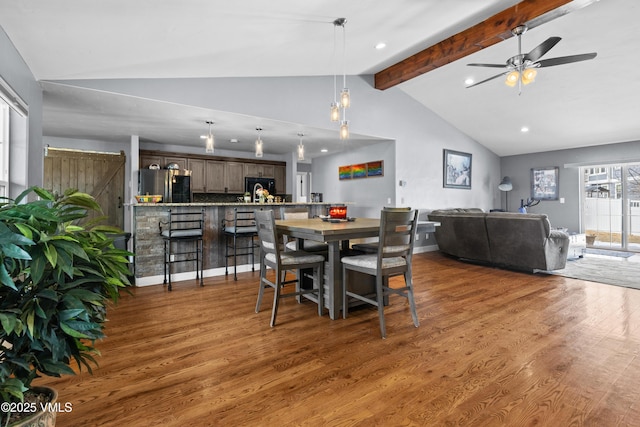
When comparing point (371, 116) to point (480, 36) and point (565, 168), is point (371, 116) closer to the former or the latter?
point (480, 36)

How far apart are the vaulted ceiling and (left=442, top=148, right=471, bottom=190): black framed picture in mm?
815

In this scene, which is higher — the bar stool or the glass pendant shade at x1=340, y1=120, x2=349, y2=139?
the glass pendant shade at x1=340, y1=120, x2=349, y2=139

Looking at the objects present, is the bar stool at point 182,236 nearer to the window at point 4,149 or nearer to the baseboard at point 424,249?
the window at point 4,149

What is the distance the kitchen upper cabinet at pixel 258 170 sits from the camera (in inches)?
301

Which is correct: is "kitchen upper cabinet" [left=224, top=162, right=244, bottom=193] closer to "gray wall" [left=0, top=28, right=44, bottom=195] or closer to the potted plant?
"gray wall" [left=0, top=28, right=44, bottom=195]

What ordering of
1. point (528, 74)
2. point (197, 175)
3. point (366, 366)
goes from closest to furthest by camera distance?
point (366, 366) → point (528, 74) → point (197, 175)

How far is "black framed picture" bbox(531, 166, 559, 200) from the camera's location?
25.5 feet

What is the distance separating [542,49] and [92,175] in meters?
7.28

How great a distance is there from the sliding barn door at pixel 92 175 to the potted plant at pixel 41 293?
5665mm

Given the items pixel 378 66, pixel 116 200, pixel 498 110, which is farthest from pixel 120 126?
pixel 498 110

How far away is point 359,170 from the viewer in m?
7.10

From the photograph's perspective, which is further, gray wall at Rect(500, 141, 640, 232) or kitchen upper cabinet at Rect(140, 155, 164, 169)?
gray wall at Rect(500, 141, 640, 232)

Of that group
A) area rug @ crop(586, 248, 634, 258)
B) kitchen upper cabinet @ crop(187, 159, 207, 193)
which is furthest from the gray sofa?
kitchen upper cabinet @ crop(187, 159, 207, 193)

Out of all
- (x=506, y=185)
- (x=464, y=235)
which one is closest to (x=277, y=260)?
(x=464, y=235)
